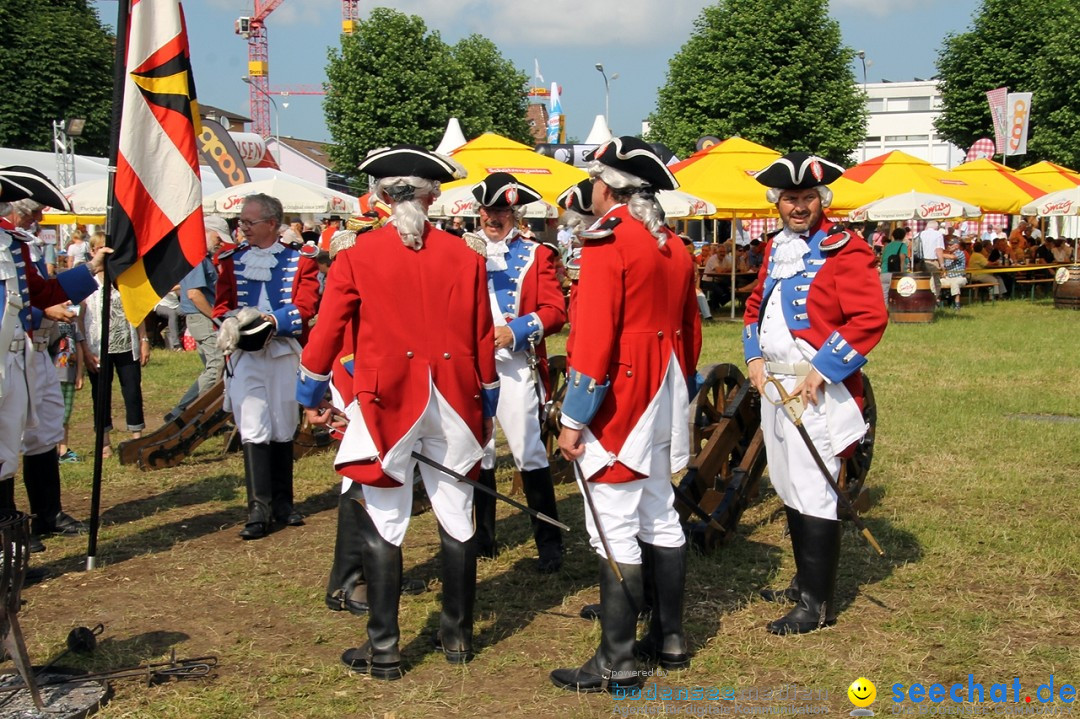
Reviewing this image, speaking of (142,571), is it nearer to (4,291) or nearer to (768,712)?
(4,291)

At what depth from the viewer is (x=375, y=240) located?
13.5 ft

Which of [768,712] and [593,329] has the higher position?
[593,329]

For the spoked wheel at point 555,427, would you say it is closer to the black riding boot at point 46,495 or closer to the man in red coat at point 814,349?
the man in red coat at point 814,349

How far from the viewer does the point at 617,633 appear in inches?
157

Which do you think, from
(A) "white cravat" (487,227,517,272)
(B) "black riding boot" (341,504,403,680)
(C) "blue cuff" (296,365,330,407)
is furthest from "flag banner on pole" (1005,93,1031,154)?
(B) "black riding boot" (341,504,403,680)

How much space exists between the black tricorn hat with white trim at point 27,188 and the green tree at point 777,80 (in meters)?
31.6

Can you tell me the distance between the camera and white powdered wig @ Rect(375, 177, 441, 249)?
4074 millimetres

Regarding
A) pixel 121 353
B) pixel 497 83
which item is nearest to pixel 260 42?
pixel 497 83

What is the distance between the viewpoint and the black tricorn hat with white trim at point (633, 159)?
13.1ft

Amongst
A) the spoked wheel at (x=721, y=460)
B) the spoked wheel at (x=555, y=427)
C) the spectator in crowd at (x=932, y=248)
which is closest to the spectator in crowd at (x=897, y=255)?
the spectator in crowd at (x=932, y=248)

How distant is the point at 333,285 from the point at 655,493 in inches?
57.6

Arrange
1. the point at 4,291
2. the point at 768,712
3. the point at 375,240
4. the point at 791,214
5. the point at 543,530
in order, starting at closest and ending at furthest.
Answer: the point at 768,712
the point at 375,240
the point at 791,214
the point at 4,291
the point at 543,530

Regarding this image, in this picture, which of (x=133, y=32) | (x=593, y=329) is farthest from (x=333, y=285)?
(x=133, y=32)

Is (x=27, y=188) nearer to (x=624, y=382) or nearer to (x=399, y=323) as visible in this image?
(x=399, y=323)
